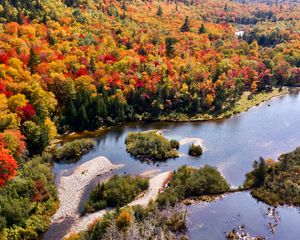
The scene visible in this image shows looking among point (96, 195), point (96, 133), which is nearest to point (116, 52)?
point (96, 133)

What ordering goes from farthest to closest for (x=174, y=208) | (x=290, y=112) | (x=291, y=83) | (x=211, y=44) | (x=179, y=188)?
(x=211, y=44), (x=291, y=83), (x=290, y=112), (x=179, y=188), (x=174, y=208)

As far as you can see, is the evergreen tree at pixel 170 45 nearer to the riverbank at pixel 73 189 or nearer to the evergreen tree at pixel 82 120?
the evergreen tree at pixel 82 120

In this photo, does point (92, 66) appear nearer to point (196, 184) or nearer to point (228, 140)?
point (228, 140)

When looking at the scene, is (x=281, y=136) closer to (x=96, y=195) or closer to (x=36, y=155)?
(x=96, y=195)

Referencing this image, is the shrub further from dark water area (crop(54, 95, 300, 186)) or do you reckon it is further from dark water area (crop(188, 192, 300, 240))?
dark water area (crop(188, 192, 300, 240))

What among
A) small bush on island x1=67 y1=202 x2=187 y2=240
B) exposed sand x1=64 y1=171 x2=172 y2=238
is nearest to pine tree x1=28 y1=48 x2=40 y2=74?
exposed sand x1=64 y1=171 x2=172 y2=238

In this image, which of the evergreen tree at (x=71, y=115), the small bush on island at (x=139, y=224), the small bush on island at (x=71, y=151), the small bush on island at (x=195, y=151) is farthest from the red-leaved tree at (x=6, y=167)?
the small bush on island at (x=195, y=151)

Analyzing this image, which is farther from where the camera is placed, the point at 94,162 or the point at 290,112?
the point at 290,112
